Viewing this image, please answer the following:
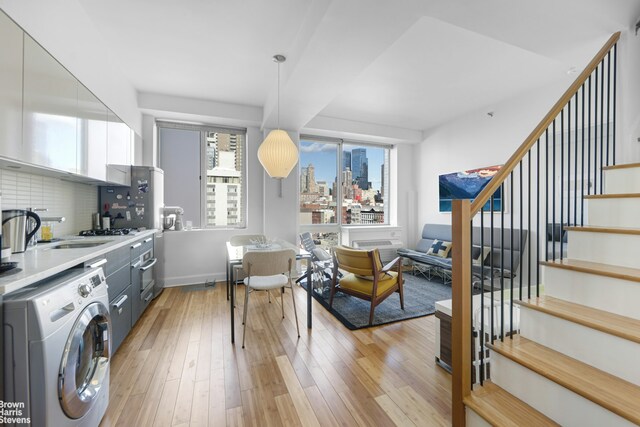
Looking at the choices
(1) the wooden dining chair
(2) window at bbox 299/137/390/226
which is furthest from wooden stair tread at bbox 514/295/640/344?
(2) window at bbox 299/137/390/226

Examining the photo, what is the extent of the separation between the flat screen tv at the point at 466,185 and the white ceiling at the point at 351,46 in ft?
3.64

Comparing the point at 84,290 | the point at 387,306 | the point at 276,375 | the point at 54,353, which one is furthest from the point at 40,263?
the point at 387,306

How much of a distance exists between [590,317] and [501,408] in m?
0.66

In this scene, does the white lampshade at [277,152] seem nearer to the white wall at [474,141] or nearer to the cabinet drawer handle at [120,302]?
the cabinet drawer handle at [120,302]

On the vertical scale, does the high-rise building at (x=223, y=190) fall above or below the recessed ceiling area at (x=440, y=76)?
below

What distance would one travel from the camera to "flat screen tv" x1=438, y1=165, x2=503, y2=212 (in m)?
4.32

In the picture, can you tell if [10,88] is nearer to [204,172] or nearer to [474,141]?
[204,172]

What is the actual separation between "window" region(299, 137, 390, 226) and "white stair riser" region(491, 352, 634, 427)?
417 centimetres

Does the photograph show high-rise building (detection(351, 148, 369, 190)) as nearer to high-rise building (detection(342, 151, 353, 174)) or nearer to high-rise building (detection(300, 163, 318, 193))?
high-rise building (detection(342, 151, 353, 174))

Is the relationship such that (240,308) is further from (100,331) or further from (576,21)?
(576,21)

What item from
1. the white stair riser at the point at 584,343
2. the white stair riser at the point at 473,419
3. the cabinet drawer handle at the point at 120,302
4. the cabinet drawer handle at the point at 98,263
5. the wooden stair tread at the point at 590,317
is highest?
the cabinet drawer handle at the point at 98,263

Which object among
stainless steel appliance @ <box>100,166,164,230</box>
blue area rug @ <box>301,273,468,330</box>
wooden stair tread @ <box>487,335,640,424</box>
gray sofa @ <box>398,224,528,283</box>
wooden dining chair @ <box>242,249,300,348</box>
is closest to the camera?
wooden stair tread @ <box>487,335,640,424</box>

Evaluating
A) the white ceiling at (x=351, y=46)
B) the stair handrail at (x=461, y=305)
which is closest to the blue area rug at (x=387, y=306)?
the stair handrail at (x=461, y=305)

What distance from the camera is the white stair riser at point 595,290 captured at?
1388mm
